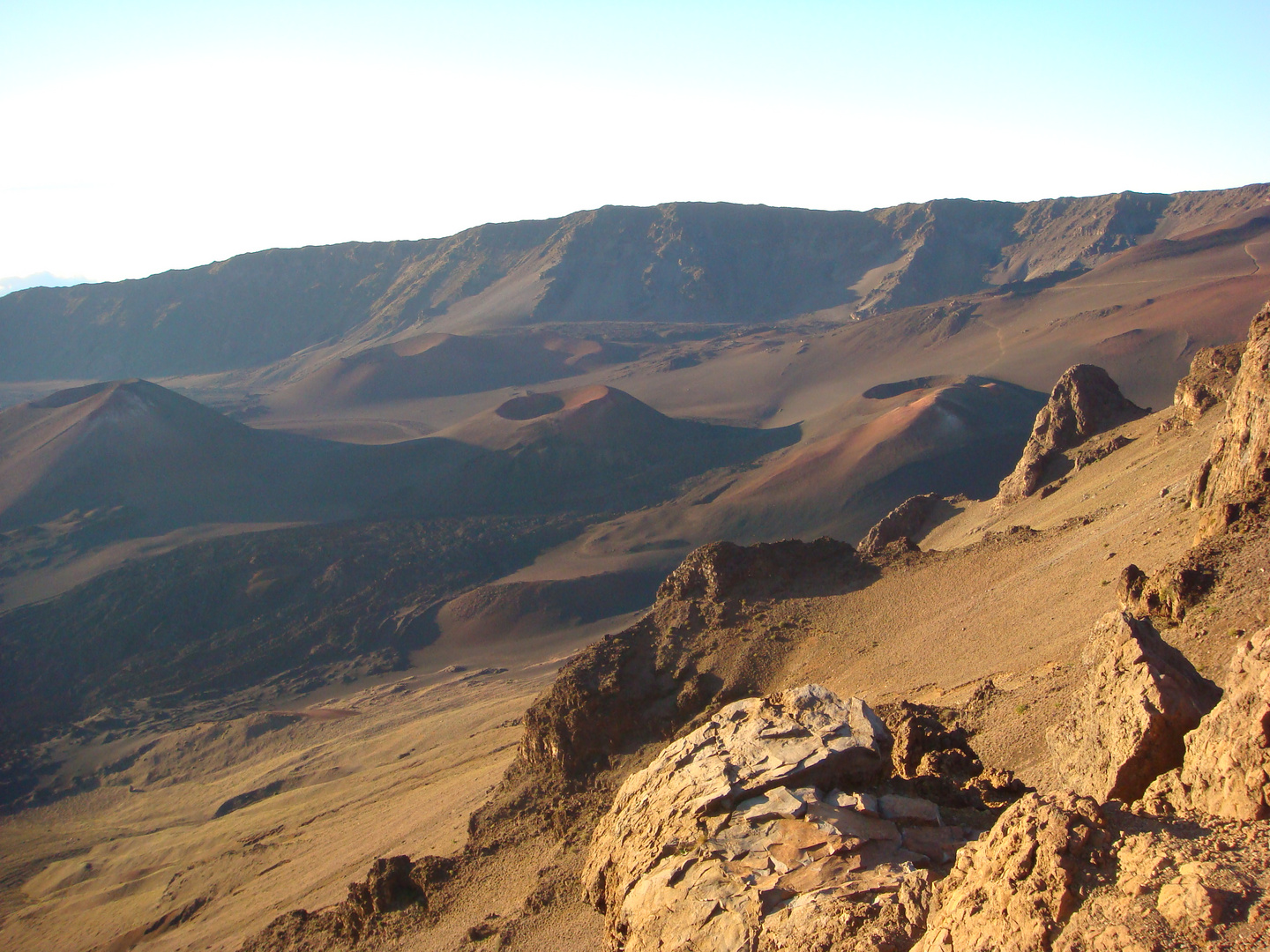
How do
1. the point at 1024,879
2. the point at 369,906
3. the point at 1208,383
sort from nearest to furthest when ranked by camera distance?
the point at 1024,879
the point at 369,906
the point at 1208,383

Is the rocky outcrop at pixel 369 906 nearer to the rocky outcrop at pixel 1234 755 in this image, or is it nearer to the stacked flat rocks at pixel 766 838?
the stacked flat rocks at pixel 766 838

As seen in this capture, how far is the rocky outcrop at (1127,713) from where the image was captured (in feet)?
23.7

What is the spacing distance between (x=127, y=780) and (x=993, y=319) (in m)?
78.9

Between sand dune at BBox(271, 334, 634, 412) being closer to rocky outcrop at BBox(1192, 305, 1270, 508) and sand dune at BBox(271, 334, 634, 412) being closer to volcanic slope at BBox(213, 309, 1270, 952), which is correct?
volcanic slope at BBox(213, 309, 1270, 952)

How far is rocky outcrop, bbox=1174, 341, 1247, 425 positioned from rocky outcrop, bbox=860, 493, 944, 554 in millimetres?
8246

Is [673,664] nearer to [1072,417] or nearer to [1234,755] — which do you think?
[1234,755]

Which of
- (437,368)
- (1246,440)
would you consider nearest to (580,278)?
(437,368)

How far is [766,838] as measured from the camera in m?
8.53

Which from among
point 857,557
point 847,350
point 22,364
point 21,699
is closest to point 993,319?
point 847,350

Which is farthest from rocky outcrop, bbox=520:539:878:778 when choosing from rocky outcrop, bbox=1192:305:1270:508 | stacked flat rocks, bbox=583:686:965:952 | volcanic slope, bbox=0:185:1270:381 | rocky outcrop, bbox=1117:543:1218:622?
volcanic slope, bbox=0:185:1270:381

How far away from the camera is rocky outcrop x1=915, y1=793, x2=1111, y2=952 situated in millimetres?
5426

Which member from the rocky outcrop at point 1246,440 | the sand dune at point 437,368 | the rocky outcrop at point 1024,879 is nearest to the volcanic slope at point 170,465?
the sand dune at point 437,368

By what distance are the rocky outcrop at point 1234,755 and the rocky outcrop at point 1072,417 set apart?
70.8ft

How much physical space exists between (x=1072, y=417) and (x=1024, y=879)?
25300 mm
